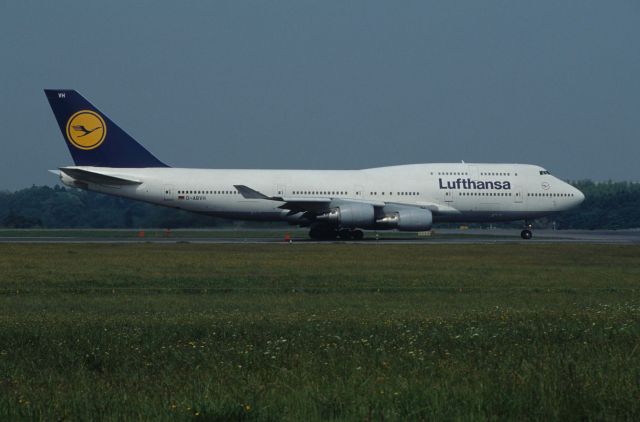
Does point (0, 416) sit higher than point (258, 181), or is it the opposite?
point (258, 181)

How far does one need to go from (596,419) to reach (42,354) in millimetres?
6196

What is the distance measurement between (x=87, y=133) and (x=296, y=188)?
11.6 metres

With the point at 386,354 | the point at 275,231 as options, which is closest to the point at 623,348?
the point at 386,354

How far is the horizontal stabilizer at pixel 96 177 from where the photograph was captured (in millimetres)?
48125

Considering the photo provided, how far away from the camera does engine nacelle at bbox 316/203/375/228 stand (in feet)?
157

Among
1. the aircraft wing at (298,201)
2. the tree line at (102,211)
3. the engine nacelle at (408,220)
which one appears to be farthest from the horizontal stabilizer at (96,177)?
the tree line at (102,211)

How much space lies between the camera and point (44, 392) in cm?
849

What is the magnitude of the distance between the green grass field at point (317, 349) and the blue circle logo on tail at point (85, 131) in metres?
27.7

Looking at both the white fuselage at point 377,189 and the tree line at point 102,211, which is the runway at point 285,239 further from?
the tree line at point 102,211

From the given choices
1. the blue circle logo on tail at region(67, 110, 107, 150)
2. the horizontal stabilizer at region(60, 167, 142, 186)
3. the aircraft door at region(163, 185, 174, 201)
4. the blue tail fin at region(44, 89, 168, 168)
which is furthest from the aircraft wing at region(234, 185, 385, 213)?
the blue circle logo on tail at region(67, 110, 107, 150)

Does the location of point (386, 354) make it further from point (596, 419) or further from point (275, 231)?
point (275, 231)

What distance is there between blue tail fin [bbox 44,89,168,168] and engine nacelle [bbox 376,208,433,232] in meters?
14.5

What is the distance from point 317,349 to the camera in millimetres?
10812

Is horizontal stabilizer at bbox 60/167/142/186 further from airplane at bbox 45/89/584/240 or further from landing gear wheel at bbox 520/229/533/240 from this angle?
landing gear wheel at bbox 520/229/533/240
